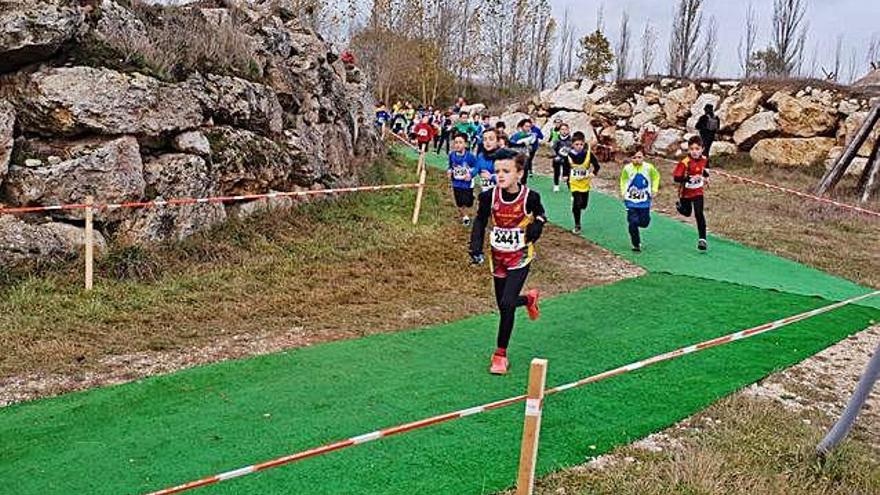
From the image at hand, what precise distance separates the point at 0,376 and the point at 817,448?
578 cm

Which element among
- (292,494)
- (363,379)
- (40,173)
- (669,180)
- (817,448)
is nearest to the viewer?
(292,494)

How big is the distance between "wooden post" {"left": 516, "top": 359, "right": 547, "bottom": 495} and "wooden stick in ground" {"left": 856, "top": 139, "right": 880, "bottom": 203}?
1688cm

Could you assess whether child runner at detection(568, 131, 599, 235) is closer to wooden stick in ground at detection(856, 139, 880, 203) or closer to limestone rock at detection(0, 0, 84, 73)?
limestone rock at detection(0, 0, 84, 73)

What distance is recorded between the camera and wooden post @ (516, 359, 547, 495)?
3205 millimetres

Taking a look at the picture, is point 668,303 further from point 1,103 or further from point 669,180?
point 669,180

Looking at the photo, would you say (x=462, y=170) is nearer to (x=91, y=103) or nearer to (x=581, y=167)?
(x=581, y=167)

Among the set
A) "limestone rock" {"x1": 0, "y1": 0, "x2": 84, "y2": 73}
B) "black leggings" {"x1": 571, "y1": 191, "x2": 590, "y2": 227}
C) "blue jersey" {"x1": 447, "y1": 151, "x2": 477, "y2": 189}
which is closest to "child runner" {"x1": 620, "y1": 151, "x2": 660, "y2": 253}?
"black leggings" {"x1": 571, "y1": 191, "x2": 590, "y2": 227}

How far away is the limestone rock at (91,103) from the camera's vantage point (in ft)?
28.6

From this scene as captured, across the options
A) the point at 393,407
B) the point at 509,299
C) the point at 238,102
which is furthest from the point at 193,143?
the point at 393,407

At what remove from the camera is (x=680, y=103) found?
87.2 ft

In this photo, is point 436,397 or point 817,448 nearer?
point 817,448

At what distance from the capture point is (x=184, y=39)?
427 inches

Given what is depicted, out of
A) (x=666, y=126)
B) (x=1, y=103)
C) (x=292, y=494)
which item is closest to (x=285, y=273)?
(x=1, y=103)

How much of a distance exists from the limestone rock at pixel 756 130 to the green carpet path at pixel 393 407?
1710 cm
